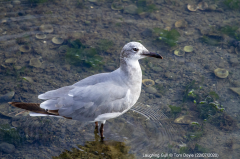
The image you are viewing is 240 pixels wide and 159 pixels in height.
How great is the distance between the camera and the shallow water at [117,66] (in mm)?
4969

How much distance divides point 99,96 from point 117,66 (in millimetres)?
2032

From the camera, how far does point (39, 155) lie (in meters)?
4.73

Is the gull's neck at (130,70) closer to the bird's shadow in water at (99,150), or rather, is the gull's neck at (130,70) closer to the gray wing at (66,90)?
the gray wing at (66,90)

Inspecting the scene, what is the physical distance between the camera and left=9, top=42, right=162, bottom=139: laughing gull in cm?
450

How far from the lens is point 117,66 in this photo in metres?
6.41

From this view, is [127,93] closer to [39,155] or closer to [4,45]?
[39,155]

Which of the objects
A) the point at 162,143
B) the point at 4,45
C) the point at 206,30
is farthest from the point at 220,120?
the point at 4,45

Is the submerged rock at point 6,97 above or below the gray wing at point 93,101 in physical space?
below

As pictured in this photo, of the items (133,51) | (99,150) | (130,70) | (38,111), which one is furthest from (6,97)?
(133,51)

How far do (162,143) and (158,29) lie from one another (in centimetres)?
344

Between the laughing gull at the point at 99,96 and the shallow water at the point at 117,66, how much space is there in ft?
2.29

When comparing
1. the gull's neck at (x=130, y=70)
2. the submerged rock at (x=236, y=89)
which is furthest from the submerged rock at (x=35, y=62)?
the submerged rock at (x=236, y=89)

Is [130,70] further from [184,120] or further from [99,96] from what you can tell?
[184,120]

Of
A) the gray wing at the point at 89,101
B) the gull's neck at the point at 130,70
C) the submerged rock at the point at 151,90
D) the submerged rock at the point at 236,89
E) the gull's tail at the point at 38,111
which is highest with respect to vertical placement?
the gull's neck at the point at 130,70
